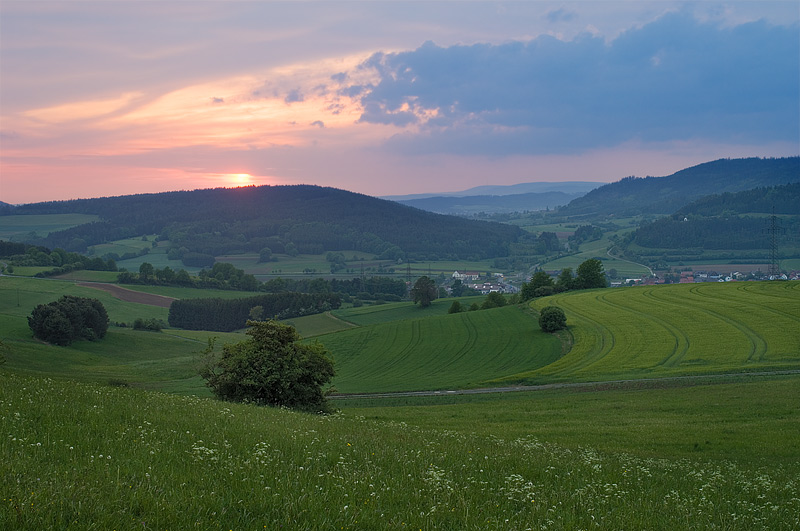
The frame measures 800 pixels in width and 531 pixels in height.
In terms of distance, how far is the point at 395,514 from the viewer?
284 inches

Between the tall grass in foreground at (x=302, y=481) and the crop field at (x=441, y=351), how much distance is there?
37336 mm

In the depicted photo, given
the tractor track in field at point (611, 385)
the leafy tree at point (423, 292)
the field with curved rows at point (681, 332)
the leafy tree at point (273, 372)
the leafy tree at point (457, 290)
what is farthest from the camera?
the leafy tree at point (457, 290)

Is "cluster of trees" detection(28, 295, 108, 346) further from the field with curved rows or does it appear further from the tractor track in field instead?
the field with curved rows

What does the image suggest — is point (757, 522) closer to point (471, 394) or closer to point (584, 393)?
point (584, 393)

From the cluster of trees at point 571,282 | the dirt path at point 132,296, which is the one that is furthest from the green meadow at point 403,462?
the dirt path at point 132,296

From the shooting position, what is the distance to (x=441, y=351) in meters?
70.7

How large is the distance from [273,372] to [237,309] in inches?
4432

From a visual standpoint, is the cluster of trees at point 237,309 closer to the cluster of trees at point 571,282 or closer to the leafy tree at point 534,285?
the leafy tree at point 534,285

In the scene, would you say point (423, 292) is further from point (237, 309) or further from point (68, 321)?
point (68, 321)

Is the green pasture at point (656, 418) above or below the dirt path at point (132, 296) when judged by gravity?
above

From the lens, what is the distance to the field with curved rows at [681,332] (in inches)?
1873

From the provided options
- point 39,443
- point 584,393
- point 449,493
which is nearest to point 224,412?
point 39,443

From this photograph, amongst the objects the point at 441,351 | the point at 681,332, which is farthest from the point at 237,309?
the point at 681,332

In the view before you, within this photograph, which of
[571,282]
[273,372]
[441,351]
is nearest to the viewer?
[273,372]
